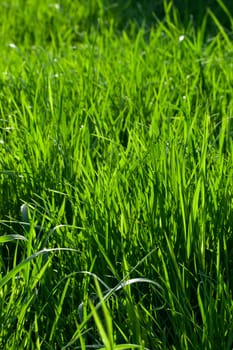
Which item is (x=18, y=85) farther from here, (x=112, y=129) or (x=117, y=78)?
(x=112, y=129)

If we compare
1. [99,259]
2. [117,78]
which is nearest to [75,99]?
[117,78]

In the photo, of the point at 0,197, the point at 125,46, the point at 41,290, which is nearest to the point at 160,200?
the point at 41,290

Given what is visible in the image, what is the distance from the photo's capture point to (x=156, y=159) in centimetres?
225

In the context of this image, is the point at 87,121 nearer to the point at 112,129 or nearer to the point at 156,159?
the point at 112,129

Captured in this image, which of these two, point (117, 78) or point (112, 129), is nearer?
point (112, 129)

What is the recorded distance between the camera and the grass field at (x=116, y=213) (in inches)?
71.9

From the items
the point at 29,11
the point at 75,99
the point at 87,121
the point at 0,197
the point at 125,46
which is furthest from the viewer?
the point at 29,11

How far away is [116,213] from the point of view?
214 centimetres

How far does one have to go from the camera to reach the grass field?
1827mm

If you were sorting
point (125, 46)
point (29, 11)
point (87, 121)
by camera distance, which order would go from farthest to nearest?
point (29, 11) → point (125, 46) → point (87, 121)

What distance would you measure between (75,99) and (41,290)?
1189mm

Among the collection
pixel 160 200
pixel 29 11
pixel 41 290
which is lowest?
pixel 41 290

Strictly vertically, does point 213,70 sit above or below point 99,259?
above

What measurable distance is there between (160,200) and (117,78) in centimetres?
124
